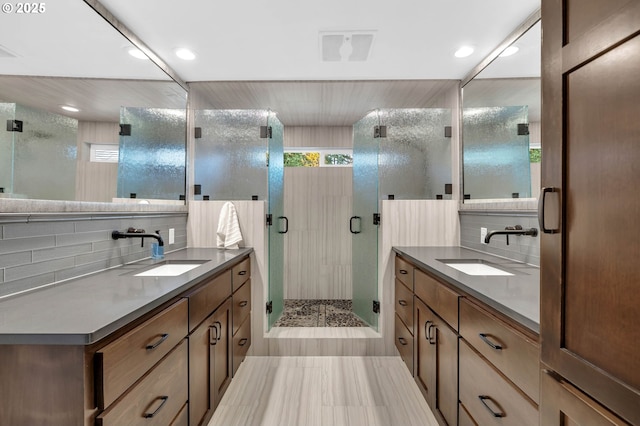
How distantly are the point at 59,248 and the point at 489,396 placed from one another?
1864 millimetres

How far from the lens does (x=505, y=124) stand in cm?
207

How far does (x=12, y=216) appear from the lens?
1182 mm

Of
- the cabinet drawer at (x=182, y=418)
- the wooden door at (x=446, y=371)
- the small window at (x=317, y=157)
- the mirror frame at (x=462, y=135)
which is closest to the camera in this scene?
the cabinet drawer at (x=182, y=418)

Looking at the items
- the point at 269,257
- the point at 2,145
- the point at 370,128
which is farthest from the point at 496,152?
the point at 2,145

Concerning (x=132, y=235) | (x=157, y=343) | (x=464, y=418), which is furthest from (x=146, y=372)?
(x=464, y=418)

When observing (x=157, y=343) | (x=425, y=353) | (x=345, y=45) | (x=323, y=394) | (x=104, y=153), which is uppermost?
(x=345, y=45)

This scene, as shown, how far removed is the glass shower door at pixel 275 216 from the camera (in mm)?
2893

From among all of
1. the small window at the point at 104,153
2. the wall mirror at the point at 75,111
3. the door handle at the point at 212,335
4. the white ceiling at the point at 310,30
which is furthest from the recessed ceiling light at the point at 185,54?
the door handle at the point at 212,335

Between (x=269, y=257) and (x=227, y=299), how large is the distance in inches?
33.5

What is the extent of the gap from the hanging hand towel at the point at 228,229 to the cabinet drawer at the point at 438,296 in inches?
56.3

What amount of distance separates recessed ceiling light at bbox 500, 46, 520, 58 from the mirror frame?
19mm

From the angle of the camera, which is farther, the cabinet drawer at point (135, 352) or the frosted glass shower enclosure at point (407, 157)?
the frosted glass shower enclosure at point (407, 157)

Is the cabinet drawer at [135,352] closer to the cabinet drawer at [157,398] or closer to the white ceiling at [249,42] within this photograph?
the cabinet drawer at [157,398]

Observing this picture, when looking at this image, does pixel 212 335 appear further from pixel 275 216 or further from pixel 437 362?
pixel 275 216
